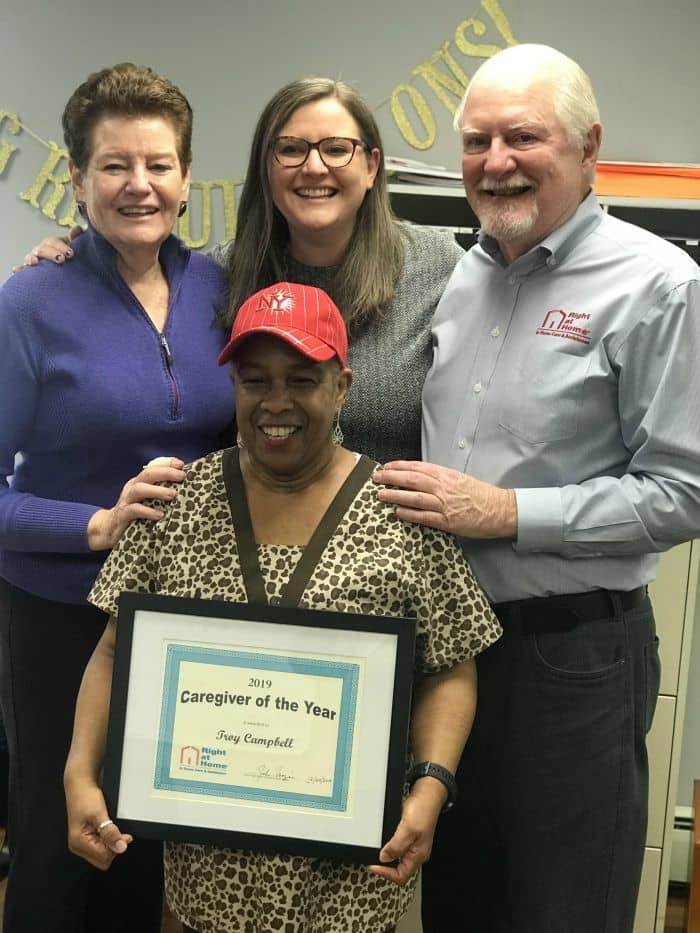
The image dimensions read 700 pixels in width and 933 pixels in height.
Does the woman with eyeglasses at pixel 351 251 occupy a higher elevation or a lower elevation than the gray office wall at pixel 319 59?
lower

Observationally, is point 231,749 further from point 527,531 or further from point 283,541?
point 527,531

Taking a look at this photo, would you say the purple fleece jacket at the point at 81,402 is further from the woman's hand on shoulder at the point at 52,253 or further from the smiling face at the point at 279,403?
the smiling face at the point at 279,403

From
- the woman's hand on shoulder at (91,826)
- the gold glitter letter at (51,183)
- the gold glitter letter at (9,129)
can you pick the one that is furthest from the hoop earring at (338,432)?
the gold glitter letter at (9,129)

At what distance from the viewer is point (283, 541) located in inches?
56.6

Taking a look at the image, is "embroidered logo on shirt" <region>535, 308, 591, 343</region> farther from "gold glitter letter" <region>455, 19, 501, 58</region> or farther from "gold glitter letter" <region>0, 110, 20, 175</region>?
"gold glitter letter" <region>0, 110, 20, 175</region>

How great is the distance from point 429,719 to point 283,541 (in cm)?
34

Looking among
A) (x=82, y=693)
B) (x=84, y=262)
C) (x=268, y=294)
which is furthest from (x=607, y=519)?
(x=84, y=262)

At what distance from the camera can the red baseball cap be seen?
1.40 meters

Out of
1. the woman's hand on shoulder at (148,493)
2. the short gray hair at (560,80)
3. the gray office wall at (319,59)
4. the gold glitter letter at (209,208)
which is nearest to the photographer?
the woman's hand on shoulder at (148,493)

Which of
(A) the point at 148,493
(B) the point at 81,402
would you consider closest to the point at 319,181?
(B) the point at 81,402

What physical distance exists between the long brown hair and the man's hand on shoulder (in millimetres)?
450

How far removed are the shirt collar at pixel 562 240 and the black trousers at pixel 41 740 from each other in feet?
3.19

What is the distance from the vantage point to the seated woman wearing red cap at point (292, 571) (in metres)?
1.40

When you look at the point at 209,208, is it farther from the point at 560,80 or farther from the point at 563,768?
the point at 563,768
